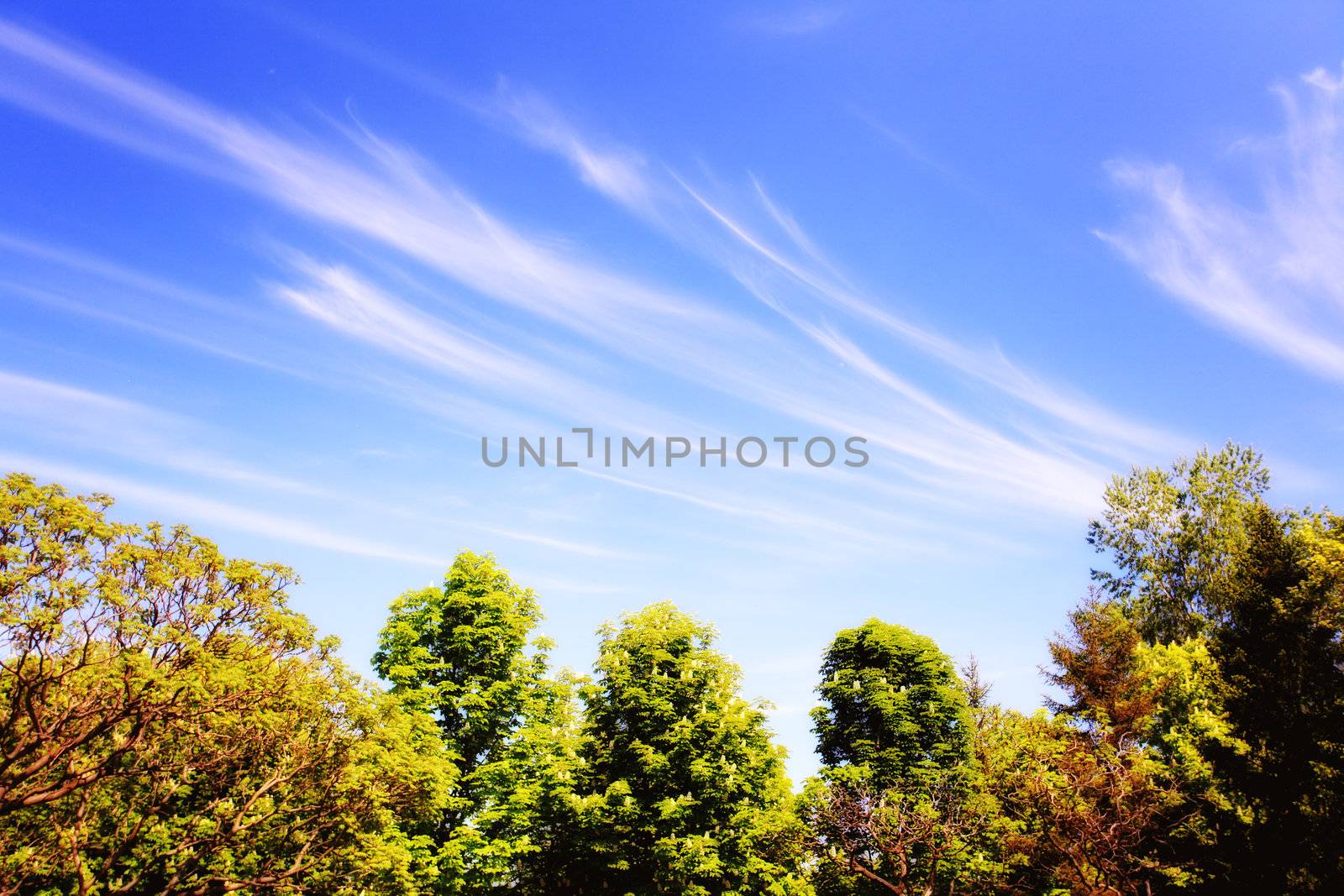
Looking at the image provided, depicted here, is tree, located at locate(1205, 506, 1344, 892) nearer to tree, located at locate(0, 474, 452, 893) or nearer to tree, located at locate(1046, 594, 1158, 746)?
tree, located at locate(1046, 594, 1158, 746)

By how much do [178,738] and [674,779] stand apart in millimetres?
16407

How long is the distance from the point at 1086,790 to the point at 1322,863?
20.4ft

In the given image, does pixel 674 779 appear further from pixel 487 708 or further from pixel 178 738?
Answer: pixel 178 738

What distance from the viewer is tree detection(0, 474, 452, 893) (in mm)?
16547

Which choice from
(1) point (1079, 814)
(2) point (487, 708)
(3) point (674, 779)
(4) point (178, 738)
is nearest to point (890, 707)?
(3) point (674, 779)

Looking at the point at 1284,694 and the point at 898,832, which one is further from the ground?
the point at 1284,694

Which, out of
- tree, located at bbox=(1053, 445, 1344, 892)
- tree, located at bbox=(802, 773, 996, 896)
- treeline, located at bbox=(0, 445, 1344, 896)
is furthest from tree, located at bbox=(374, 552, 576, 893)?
tree, located at bbox=(1053, 445, 1344, 892)

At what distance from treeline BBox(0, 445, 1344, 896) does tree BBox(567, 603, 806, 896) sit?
0.12 meters

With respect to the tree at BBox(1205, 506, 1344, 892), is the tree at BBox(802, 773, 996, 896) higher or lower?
lower

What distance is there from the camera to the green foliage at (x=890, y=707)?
109ft

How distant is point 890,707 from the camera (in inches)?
1320

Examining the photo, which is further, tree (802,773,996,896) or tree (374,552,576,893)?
tree (374,552,576,893)

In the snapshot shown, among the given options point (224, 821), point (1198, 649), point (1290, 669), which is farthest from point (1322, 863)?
point (224, 821)

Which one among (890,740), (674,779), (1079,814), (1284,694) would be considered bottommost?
(674,779)
